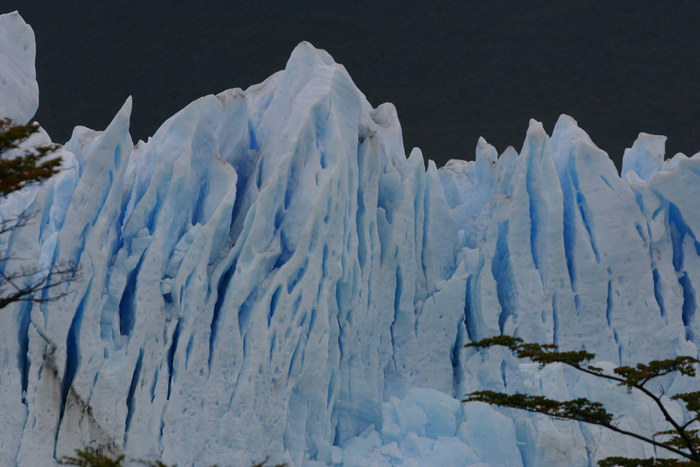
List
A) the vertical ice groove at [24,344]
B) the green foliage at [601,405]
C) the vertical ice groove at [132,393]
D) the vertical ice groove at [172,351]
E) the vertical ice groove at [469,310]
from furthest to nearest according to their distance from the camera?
the vertical ice groove at [469,310], the vertical ice groove at [172,351], the vertical ice groove at [132,393], the vertical ice groove at [24,344], the green foliage at [601,405]

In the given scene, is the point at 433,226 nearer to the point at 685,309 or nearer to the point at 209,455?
the point at 685,309

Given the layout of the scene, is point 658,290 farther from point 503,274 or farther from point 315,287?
point 315,287

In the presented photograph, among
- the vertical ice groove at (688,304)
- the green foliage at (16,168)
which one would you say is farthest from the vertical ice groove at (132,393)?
the vertical ice groove at (688,304)

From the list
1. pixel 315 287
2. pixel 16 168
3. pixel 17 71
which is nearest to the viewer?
pixel 16 168

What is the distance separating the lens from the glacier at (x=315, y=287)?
11734 mm

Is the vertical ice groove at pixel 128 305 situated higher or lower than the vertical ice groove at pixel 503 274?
lower

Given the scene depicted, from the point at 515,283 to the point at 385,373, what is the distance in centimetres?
307

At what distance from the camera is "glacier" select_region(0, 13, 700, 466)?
38.5 ft

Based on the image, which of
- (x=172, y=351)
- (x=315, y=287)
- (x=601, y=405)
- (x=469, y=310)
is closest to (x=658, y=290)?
(x=469, y=310)

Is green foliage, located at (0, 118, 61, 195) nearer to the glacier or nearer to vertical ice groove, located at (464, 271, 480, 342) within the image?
the glacier

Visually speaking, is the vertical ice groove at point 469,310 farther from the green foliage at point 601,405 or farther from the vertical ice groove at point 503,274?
the green foliage at point 601,405

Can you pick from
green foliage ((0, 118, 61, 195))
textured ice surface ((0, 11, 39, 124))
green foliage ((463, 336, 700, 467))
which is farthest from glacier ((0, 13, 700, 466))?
green foliage ((0, 118, 61, 195))

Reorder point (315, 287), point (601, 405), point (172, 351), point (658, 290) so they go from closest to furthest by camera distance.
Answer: point (601, 405) → point (172, 351) → point (315, 287) → point (658, 290)

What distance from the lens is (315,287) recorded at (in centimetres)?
1259
